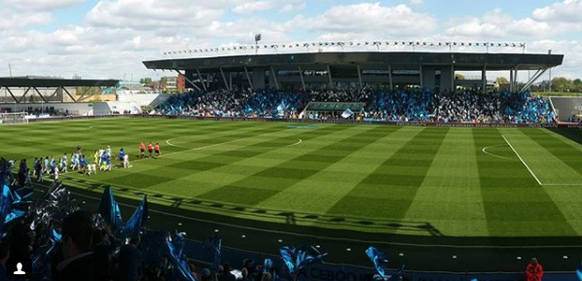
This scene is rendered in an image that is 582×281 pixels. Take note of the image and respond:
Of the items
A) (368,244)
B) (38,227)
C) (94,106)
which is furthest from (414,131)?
(94,106)

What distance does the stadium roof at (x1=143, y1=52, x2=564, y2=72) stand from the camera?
7769 cm

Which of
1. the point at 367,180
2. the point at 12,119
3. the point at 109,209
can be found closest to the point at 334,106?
the point at 12,119

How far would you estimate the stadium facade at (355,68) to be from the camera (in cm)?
7944

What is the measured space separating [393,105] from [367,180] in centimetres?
5475

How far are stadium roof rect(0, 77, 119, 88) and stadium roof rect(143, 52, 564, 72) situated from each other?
19434 millimetres

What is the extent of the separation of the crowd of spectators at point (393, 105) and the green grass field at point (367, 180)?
934 inches

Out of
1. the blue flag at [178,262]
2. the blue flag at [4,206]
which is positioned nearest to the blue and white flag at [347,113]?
the blue flag at [4,206]

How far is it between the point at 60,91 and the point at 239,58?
3846 centimetres

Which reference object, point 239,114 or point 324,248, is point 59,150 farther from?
point 239,114

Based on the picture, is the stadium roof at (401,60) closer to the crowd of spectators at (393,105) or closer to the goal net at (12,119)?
the crowd of spectators at (393,105)

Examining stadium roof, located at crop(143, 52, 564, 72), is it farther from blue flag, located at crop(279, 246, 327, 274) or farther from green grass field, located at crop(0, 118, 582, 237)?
blue flag, located at crop(279, 246, 327, 274)

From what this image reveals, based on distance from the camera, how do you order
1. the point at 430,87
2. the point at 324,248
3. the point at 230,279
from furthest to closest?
the point at 430,87, the point at 324,248, the point at 230,279

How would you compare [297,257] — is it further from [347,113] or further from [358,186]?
[347,113]

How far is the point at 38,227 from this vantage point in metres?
11.2
